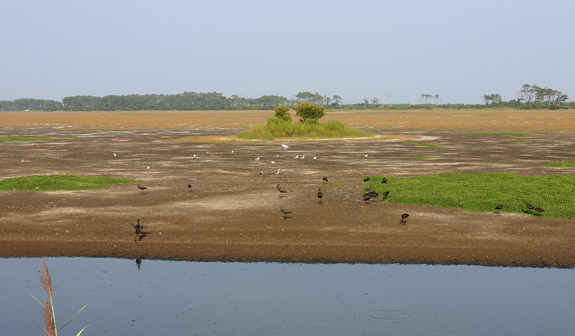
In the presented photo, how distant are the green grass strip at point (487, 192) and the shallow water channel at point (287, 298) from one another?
6532mm

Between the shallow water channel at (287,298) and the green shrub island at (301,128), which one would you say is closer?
the shallow water channel at (287,298)

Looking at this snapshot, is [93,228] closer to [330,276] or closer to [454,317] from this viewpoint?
[330,276]

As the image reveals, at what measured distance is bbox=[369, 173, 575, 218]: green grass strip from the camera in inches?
695

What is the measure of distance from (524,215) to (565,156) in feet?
71.4

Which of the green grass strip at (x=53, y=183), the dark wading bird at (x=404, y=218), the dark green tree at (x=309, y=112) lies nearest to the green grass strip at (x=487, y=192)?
the dark wading bird at (x=404, y=218)

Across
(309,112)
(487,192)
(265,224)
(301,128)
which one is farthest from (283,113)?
(265,224)

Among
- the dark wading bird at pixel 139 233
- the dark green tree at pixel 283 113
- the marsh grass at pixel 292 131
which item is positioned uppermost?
the dark green tree at pixel 283 113

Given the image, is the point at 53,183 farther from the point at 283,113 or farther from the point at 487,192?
the point at 283,113

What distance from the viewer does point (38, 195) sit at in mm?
20828

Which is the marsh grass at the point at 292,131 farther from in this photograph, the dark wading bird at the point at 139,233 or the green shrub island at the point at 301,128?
the dark wading bird at the point at 139,233

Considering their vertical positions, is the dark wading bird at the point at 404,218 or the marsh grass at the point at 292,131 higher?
the dark wading bird at the point at 404,218

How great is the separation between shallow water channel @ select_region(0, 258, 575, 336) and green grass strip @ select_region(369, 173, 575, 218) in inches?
257

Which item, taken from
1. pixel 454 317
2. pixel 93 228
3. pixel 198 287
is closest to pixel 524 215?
pixel 454 317

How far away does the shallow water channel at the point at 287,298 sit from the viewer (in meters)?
8.44
